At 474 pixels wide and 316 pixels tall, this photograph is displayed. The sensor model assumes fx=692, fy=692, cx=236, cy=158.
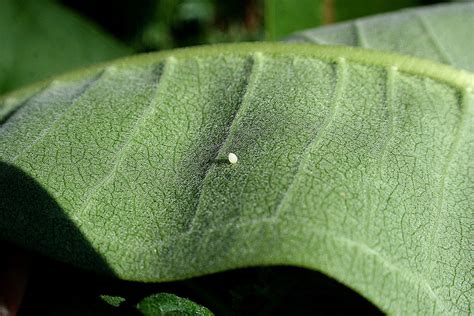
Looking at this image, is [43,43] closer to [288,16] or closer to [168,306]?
[288,16]

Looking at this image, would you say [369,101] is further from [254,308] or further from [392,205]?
[254,308]

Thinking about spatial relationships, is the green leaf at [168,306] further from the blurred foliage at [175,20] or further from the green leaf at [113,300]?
the blurred foliage at [175,20]

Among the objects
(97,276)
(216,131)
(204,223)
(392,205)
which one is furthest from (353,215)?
(97,276)

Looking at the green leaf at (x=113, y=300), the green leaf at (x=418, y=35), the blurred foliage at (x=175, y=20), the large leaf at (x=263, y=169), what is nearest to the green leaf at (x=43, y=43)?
the blurred foliage at (x=175, y=20)

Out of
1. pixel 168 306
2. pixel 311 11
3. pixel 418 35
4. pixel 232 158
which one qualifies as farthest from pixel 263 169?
pixel 311 11

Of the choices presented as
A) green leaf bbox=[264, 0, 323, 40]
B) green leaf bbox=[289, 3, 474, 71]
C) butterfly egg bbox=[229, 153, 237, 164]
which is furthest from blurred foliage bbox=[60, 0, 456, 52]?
butterfly egg bbox=[229, 153, 237, 164]

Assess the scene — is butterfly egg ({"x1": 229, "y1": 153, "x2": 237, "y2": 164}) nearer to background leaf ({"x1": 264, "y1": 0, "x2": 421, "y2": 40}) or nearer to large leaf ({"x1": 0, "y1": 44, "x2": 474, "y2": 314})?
large leaf ({"x1": 0, "y1": 44, "x2": 474, "y2": 314})
